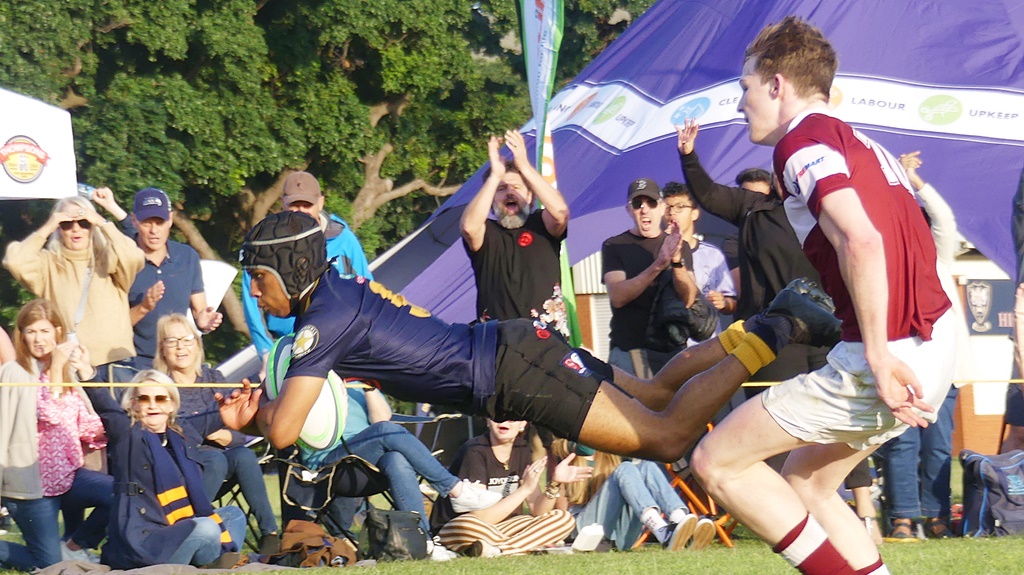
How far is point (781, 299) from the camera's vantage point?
4984 millimetres

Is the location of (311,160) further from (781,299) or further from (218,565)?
(781,299)

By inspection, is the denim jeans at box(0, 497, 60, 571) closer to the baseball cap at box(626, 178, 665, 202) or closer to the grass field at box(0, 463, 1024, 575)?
the grass field at box(0, 463, 1024, 575)

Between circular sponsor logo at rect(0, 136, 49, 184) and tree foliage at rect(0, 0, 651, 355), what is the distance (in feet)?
31.4

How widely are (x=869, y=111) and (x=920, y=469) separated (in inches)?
133

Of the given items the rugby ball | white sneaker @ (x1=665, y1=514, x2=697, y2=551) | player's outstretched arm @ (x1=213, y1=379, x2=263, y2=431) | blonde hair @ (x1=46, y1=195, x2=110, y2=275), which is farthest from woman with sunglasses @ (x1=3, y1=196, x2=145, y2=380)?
white sneaker @ (x1=665, y1=514, x2=697, y2=551)

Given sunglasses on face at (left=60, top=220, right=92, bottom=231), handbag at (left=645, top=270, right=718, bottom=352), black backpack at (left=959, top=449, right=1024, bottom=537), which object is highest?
sunglasses on face at (left=60, top=220, right=92, bottom=231)

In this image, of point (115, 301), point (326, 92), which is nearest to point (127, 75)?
point (326, 92)

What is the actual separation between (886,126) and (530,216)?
3806 mm

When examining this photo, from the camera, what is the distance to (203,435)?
781 centimetres

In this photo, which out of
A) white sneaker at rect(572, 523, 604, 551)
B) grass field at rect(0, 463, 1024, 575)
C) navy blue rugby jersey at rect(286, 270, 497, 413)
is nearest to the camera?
navy blue rugby jersey at rect(286, 270, 497, 413)

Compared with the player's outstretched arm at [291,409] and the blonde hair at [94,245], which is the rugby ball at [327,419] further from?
the player's outstretched arm at [291,409]

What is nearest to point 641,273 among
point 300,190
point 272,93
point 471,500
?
point 471,500

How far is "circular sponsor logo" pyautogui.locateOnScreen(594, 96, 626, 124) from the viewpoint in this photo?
11.1 meters

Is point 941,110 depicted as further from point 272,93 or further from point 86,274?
point 272,93
